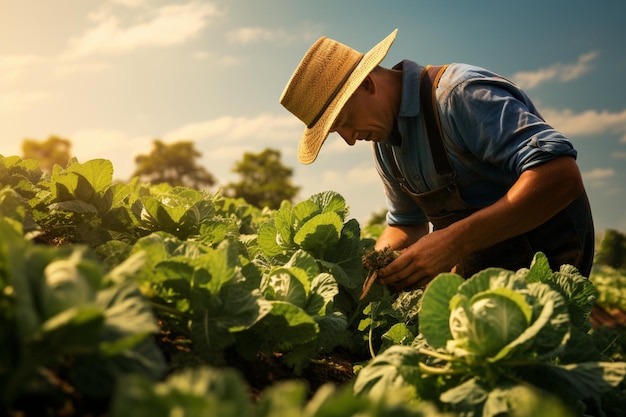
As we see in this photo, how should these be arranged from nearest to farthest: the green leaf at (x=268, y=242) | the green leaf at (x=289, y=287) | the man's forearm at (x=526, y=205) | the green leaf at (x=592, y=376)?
the green leaf at (x=592, y=376)
the green leaf at (x=289, y=287)
the man's forearm at (x=526, y=205)
the green leaf at (x=268, y=242)

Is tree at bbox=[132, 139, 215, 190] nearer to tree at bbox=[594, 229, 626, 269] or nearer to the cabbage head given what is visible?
tree at bbox=[594, 229, 626, 269]

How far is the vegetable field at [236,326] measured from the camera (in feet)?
3.77

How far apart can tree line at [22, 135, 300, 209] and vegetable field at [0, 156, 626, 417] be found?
77.1 feet

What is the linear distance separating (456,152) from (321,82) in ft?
3.21

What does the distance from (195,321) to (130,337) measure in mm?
665

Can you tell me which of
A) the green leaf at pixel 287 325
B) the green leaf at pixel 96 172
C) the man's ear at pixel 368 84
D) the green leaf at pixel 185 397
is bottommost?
the green leaf at pixel 185 397

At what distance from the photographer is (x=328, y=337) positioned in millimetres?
2311

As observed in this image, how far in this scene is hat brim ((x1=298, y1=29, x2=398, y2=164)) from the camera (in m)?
3.46

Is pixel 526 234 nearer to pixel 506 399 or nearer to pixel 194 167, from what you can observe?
pixel 506 399

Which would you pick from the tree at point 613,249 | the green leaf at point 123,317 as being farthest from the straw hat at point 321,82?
the tree at point 613,249

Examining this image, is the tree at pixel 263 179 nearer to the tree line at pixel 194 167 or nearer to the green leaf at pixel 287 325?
the tree line at pixel 194 167

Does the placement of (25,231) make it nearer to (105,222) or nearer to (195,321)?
(195,321)

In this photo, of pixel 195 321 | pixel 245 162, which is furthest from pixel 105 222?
pixel 245 162

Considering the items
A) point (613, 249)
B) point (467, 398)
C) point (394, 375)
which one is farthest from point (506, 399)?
point (613, 249)
